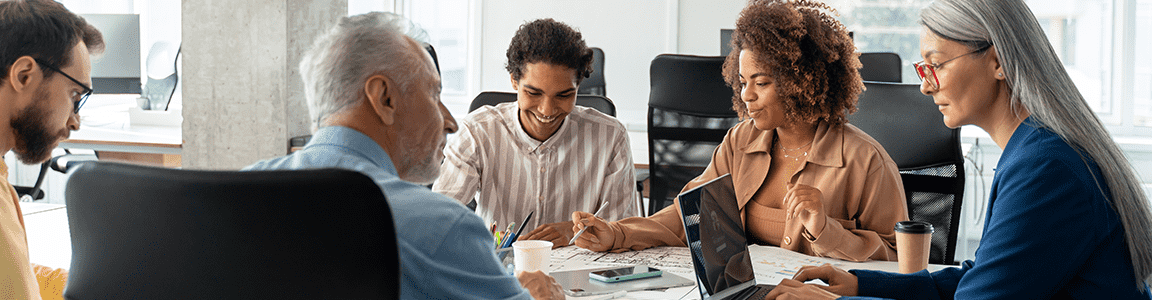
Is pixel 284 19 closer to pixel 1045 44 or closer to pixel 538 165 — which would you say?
pixel 538 165

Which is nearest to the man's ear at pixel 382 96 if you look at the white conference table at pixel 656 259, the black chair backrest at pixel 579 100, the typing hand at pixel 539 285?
the typing hand at pixel 539 285

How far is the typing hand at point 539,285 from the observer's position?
1.22m

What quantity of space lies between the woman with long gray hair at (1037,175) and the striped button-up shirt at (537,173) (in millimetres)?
1195

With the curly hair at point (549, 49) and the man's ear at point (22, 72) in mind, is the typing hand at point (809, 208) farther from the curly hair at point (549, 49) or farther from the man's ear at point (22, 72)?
the man's ear at point (22, 72)

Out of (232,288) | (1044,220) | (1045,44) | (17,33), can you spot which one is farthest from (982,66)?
(17,33)

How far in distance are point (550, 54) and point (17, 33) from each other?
4.03 feet

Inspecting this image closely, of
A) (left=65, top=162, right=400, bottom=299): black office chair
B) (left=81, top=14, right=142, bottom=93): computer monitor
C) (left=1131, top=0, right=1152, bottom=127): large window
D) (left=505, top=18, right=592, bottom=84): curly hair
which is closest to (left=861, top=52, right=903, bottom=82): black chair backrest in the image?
(left=505, top=18, right=592, bottom=84): curly hair

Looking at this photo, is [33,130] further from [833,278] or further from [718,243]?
Result: [833,278]

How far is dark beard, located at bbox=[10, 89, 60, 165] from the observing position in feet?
4.43

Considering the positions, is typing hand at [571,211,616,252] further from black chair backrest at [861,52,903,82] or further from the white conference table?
black chair backrest at [861,52,903,82]

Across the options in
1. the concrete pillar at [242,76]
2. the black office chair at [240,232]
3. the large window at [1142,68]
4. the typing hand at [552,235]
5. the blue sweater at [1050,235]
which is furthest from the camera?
the large window at [1142,68]

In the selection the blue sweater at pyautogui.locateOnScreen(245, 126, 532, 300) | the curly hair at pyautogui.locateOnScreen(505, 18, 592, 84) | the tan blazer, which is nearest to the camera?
the blue sweater at pyautogui.locateOnScreen(245, 126, 532, 300)

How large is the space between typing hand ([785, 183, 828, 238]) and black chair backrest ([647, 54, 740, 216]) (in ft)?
3.62

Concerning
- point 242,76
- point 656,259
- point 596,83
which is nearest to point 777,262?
point 656,259
